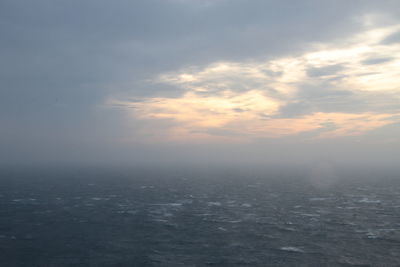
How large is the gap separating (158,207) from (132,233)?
35104 mm

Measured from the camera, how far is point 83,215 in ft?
328

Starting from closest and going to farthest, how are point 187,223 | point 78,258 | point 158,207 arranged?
point 78,258
point 187,223
point 158,207

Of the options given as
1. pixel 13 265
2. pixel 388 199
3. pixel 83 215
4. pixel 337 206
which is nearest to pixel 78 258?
pixel 13 265

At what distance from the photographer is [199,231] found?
80938 millimetres

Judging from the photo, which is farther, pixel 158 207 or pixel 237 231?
pixel 158 207

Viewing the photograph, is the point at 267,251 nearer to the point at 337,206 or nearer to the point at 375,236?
the point at 375,236

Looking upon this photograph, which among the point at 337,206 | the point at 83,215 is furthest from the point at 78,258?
the point at 337,206

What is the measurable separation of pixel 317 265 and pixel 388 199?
97.0 m

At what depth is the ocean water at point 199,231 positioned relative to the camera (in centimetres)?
6109

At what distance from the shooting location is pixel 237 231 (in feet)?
265

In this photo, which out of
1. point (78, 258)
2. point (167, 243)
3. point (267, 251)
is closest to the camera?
point (78, 258)

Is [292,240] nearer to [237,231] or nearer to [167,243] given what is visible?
[237,231]

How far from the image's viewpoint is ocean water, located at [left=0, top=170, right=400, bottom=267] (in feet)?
200

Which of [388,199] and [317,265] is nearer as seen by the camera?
[317,265]
